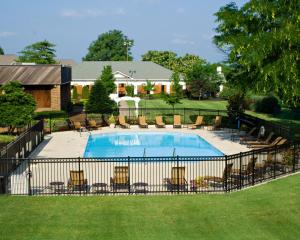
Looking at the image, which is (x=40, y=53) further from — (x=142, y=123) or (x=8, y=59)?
(x=142, y=123)

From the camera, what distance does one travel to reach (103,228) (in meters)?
12.3

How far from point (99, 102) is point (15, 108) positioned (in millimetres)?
14828

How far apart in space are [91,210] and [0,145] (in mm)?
13369

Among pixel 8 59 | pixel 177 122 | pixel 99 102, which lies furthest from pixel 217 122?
pixel 8 59

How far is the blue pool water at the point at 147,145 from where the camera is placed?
92.3 feet

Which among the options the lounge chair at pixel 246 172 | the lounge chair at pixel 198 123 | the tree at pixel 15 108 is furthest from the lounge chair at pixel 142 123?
the lounge chair at pixel 246 172

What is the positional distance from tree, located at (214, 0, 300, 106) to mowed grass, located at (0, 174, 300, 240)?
8108 millimetres

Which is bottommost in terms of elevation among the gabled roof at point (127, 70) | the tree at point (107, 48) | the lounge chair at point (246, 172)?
the lounge chair at point (246, 172)

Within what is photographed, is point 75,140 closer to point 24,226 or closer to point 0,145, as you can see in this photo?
point 0,145

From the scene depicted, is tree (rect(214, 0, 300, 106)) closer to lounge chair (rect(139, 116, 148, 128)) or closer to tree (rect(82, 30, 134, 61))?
lounge chair (rect(139, 116, 148, 128))

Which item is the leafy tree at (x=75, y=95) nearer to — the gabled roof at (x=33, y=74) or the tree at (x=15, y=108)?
the gabled roof at (x=33, y=74)

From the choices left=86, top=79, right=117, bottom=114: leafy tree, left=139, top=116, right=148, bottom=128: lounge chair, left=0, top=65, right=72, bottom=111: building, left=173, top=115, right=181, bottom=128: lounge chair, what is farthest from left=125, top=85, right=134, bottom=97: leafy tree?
left=173, top=115, right=181, bottom=128: lounge chair

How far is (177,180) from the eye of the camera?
675 inches

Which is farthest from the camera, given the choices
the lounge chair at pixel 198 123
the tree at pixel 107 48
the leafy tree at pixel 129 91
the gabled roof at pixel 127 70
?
the tree at pixel 107 48
